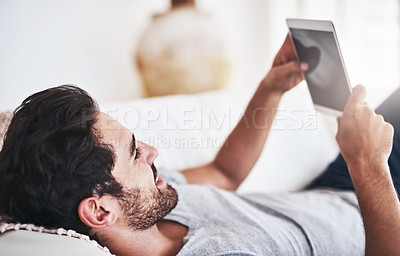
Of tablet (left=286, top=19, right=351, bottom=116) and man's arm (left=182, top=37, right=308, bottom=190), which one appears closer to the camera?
tablet (left=286, top=19, right=351, bottom=116)

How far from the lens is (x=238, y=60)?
2.49 meters

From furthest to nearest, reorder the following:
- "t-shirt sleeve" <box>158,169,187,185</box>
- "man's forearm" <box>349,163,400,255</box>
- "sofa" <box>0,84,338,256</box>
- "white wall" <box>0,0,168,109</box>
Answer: "white wall" <box>0,0,168,109</box> → "sofa" <box>0,84,338,256</box> → "t-shirt sleeve" <box>158,169,187,185</box> → "man's forearm" <box>349,163,400,255</box>

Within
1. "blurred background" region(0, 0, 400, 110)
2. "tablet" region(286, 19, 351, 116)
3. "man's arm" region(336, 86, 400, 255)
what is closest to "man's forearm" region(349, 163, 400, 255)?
"man's arm" region(336, 86, 400, 255)

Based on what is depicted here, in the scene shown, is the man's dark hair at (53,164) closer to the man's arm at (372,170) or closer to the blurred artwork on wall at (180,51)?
the man's arm at (372,170)

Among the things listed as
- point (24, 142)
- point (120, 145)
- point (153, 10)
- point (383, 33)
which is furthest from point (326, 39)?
point (383, 33)

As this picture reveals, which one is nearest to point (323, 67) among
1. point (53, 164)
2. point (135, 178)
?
point (135, 178)

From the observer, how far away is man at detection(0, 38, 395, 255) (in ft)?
2.26

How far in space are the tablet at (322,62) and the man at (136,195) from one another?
0.04 m

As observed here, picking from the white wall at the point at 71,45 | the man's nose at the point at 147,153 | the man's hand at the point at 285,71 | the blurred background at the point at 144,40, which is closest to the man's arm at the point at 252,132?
the man's hand at the point at 285,71

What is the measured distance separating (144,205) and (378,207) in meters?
0.35

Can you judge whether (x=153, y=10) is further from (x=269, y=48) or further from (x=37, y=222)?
(x=37, y=222)

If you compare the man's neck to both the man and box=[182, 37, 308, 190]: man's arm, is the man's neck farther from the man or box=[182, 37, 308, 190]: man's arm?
box=[182, 37, 308, 190]: man's arm

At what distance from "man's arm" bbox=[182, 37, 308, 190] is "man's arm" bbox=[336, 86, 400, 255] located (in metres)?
0.20

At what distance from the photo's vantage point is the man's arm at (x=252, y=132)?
97 cm
